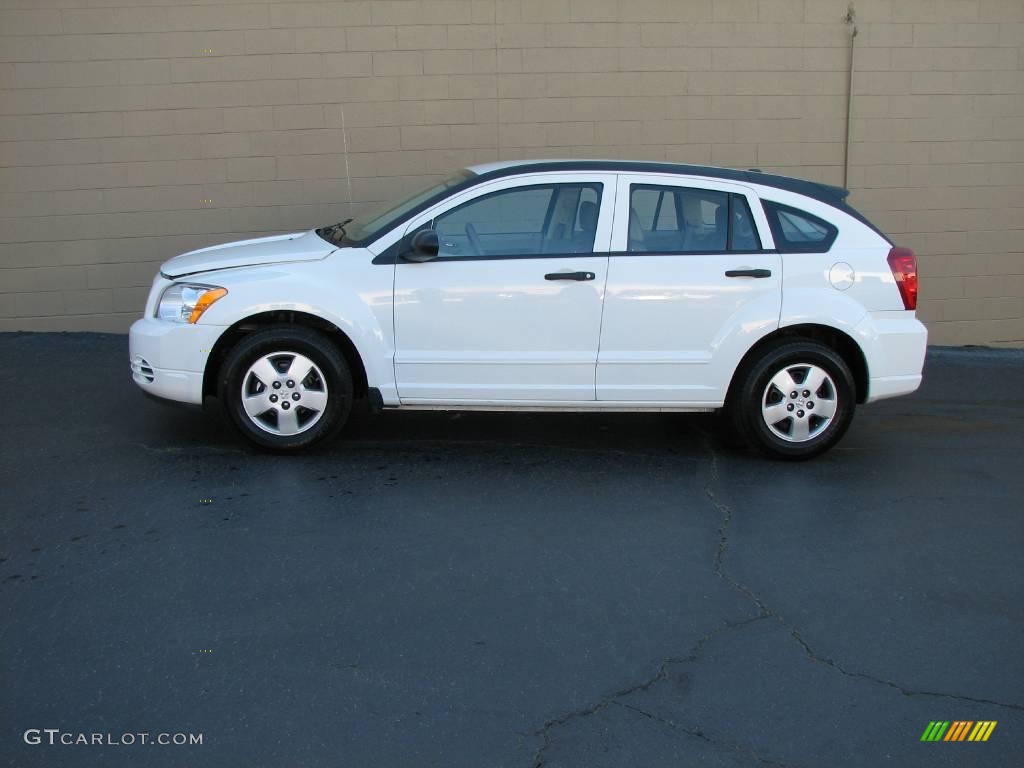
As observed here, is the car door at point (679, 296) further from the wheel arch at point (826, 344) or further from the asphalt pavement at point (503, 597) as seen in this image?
the asphalt pavement at point (503, 597)

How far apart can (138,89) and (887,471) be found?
22.5 ft

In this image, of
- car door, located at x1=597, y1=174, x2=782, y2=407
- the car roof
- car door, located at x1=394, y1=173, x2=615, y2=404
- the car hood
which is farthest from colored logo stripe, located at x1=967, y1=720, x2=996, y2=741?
the car hood

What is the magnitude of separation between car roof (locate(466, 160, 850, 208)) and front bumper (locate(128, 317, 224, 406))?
1.90m

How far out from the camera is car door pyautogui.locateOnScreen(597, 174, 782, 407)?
6656 millimetres

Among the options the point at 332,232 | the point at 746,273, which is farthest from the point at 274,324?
the point at 746,273

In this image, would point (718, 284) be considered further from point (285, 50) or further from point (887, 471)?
point (285, 50)

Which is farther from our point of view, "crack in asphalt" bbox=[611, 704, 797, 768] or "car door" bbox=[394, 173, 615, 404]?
"car door" bbox=[394, 173, 615, 404]

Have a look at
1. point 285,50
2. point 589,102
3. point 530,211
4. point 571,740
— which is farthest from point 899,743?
point 285,50

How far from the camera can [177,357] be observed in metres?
6.54

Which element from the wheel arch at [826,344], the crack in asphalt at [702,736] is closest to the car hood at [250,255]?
the wheel arch at [826,344]

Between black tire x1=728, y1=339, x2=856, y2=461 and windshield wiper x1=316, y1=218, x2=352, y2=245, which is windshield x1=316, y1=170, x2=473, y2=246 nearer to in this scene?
windshield wiper x1=316, y1=218, x2=352, y2=245

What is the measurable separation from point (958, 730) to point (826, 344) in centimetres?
337

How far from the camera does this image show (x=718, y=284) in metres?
6.69

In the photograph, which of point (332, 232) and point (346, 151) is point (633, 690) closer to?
point (332, 232)
